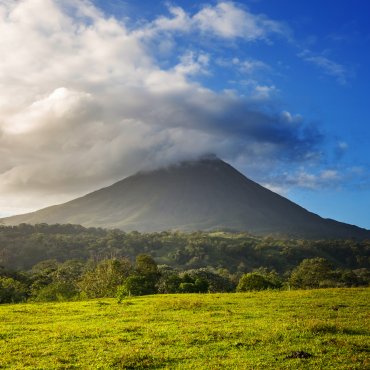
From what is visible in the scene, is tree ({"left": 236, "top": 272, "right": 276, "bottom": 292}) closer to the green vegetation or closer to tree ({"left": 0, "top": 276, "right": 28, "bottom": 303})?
tree ({"left": 0, "top": 276, "right": 28, "bottom": 303})

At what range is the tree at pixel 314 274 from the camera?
66125mm

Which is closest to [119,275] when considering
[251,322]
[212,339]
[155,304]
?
[155,304]

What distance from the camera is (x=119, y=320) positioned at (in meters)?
21.8

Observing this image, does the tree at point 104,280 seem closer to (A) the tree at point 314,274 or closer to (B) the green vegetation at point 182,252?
(A) the tree at point 314,274

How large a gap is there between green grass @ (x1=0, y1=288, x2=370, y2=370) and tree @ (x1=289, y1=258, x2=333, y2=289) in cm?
4014

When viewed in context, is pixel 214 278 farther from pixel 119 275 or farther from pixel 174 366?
pixel 174 366

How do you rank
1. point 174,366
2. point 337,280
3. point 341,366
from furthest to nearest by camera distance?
point 337,280, point 174,366, point 341,366

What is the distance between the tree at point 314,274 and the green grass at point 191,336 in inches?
1580

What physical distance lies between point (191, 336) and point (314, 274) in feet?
185

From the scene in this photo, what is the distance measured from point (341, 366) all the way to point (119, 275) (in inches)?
1602

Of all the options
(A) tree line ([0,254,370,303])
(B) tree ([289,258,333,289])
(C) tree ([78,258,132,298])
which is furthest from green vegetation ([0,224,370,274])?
(C) tree ([78,258,132,298])

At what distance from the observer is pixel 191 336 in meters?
16.3

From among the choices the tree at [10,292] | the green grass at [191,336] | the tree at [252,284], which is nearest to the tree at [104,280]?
the tree at [10,292]

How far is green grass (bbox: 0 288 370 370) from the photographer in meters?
12.7
